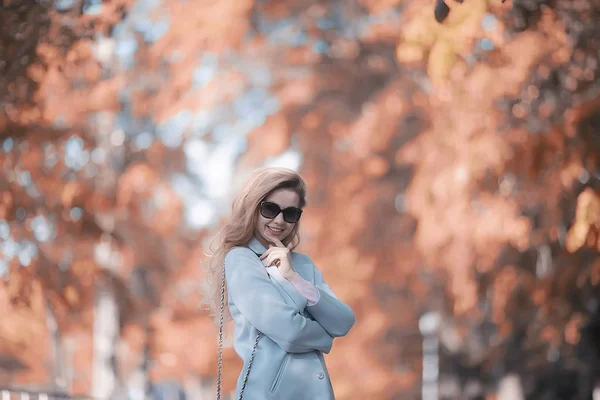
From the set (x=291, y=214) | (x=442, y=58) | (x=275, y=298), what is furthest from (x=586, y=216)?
(x=275, y=298)

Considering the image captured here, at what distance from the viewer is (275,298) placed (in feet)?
8.10

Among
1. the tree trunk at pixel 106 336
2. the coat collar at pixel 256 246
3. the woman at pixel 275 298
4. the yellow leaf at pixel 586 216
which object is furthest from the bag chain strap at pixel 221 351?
the tree trunk at pixel 106 336

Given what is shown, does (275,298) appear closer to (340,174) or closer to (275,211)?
(275,211)

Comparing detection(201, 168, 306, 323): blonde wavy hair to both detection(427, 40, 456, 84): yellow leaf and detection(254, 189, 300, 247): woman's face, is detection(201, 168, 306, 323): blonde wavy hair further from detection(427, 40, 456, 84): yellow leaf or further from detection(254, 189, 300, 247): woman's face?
detection(427, 40, 456, 84): yellow leaf

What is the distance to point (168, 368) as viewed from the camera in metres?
15.6

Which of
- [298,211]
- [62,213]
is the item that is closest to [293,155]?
[62,213]

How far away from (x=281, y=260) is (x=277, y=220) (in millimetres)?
172

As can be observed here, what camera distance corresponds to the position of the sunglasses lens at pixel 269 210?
2676 millimetres

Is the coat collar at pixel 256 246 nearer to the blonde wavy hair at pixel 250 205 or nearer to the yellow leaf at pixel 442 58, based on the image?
the blonde wavy hair at pixel 250 205

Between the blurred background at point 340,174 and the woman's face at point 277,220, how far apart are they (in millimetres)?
3114

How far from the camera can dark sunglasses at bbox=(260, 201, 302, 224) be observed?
268 centimetres

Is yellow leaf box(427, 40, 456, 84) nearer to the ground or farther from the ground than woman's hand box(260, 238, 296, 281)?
farther from the ground

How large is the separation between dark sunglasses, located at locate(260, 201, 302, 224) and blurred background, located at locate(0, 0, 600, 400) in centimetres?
313

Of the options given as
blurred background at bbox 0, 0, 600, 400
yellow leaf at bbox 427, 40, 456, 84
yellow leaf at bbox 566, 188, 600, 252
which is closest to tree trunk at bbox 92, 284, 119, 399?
blurred background at bbox 0, 0, 600, 400
